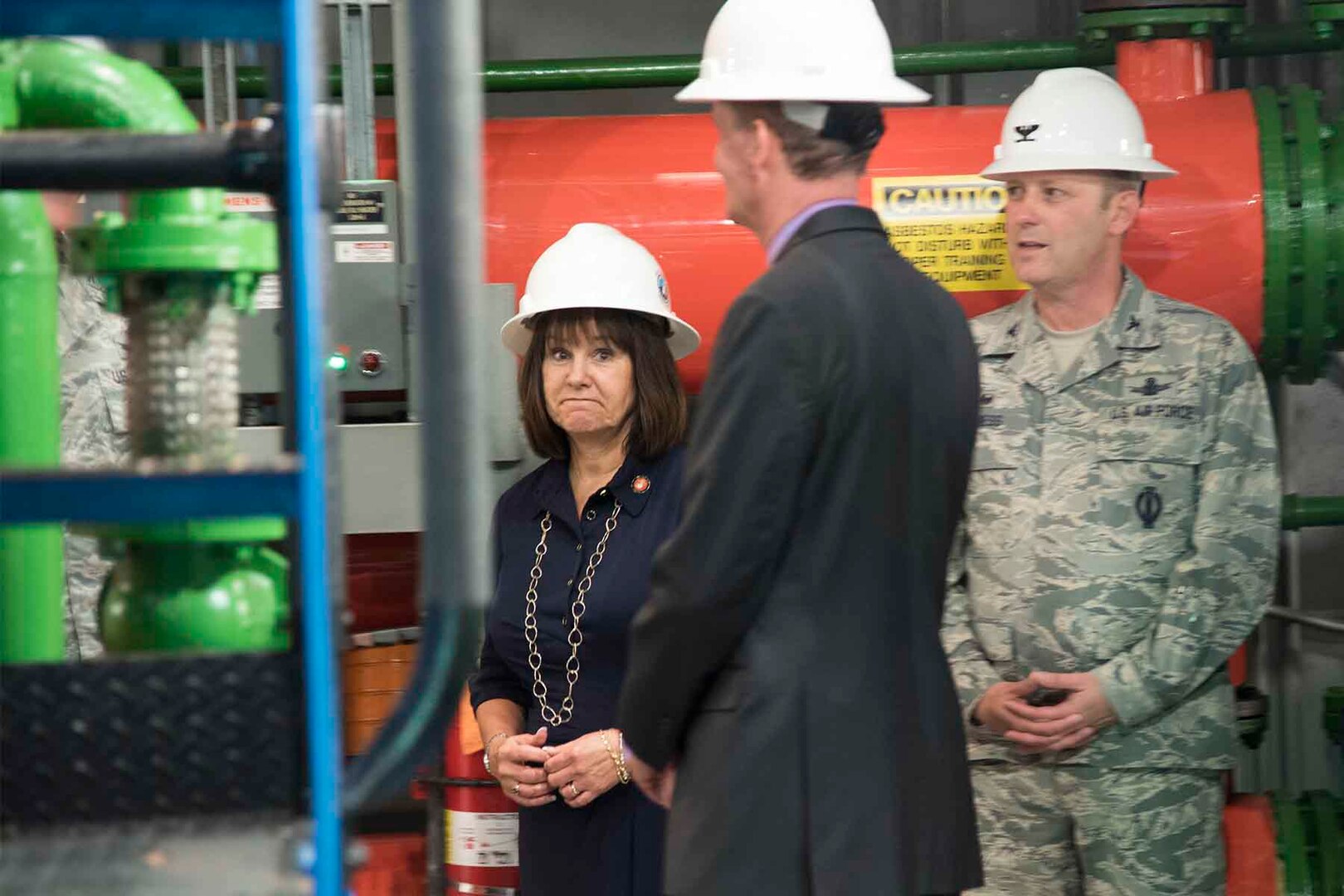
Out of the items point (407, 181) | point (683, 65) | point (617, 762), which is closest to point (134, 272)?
point (407, 181)

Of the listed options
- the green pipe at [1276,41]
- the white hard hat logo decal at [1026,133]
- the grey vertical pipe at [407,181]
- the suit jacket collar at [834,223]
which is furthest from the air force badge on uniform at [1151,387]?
the grey vertical pipe at [407,181]

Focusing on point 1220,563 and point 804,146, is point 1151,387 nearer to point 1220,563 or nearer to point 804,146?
point 1220,563

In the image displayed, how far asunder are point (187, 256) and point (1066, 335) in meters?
1.91

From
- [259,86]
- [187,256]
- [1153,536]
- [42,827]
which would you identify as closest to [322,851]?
[42,827]

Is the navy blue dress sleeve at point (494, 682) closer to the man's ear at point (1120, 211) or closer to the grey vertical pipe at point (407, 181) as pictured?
the grey vertical pipe at point (407, 181)

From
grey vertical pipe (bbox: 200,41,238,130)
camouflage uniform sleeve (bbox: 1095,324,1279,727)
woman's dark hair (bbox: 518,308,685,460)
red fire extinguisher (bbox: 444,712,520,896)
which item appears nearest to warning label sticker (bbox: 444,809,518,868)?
red fire extinguisher (bbox: 444,712,520,896)

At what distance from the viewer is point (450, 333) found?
1.05m

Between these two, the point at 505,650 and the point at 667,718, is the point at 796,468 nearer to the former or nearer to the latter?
the point at 667,718

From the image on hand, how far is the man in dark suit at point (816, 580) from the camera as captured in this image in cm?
169

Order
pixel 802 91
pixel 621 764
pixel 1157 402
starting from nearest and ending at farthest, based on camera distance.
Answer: pixel 802 91, pixel 621 764, pixel 1157 402

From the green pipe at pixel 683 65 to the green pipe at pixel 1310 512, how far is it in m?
0.91

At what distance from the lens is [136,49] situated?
11.3 ft

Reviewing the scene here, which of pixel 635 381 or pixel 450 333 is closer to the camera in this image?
pixel 450 333

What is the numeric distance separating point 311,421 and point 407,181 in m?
0.33
